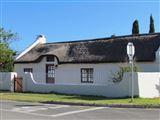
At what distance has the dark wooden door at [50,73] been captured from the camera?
3630 centimetres

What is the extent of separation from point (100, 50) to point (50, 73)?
5.82m

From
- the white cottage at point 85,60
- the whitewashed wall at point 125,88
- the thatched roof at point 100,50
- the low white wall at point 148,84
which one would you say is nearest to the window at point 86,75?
the white cottage at point 85,60

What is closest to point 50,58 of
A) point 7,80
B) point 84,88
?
point 7,80

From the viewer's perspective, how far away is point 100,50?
34000 mm

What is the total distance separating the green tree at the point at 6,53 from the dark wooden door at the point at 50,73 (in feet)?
17.1

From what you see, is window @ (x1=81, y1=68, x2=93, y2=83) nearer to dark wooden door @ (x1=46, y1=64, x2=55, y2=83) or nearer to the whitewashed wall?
dark wooden door @ (x1=46, y1=64, x2=55, y2=83)

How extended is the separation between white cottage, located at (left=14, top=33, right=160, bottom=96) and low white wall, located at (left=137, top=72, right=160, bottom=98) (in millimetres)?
3548

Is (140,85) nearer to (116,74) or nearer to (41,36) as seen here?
(116,74)

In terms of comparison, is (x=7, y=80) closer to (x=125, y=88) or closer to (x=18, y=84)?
(x=18, y=84)

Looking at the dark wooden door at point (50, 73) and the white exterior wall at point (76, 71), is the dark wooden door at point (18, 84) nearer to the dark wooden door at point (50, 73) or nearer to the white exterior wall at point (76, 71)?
the white exterior wall at point (76, 71)

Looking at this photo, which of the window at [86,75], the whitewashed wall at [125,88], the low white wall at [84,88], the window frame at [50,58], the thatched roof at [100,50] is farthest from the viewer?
the window frame at [50,58]

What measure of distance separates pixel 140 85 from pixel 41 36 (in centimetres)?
2110

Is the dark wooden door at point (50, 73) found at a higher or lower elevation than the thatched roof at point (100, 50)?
lower

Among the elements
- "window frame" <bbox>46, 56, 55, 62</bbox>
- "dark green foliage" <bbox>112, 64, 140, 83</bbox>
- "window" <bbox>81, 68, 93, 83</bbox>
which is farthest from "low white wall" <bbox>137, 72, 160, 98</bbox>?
"window frame" <bbox>46, 56, 55, 62</bbox>
